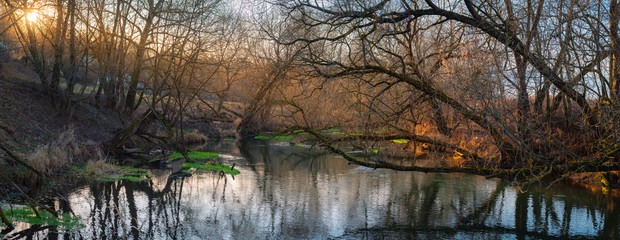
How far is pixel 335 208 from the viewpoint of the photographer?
10.3 metres

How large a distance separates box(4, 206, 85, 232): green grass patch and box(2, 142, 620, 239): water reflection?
26cm

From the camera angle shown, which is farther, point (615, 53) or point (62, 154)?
point (62, 154)

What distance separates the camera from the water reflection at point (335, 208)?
8727 mm

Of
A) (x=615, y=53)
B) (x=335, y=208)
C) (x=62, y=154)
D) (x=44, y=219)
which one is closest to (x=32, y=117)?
(x=62, y=154)

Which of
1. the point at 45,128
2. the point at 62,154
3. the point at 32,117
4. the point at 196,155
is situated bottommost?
the point at 196,155

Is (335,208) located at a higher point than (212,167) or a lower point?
lower

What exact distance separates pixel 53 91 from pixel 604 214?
18257mm

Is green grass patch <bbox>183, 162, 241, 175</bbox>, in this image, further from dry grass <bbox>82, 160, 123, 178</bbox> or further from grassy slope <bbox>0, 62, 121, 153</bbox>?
grassy slope <bbox>0, 62, 121, 153</bbox>

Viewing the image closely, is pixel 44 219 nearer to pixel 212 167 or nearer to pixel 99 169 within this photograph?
pixel 99 169

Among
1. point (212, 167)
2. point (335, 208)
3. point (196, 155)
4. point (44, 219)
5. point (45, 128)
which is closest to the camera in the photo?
point (44, 219)

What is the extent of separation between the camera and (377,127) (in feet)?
39.0

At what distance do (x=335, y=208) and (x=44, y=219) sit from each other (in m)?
5.71

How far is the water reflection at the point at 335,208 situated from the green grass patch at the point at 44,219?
26 centimetres

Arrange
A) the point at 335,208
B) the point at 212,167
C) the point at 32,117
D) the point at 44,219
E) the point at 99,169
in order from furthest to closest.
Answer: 1. the point at 32,117
2. the point at 212,167
3. the point at 99,169
4. the point at 335,208
5. the point at 44,219
